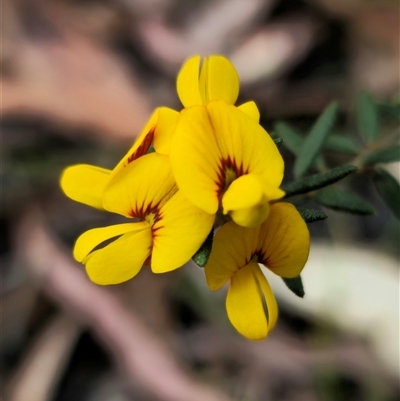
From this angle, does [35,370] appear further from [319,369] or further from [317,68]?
[317,68]

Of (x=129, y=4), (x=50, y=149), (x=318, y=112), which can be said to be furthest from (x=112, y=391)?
(x=129, y=4)

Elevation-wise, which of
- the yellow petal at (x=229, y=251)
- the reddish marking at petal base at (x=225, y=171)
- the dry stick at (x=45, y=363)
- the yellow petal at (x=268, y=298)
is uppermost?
the reddish marking at petal base at (x=225, y=171)

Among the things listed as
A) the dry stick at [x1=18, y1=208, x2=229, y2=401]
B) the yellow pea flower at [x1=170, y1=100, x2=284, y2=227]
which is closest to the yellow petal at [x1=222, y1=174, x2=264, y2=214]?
the yellow pea flower at [x1=170, y1=100, x2=284, y2=227]

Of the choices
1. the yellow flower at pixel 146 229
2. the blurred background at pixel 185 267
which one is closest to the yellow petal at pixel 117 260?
the yellow flower at pixel 146 229

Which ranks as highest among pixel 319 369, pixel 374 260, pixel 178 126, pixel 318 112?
pixel 178 126

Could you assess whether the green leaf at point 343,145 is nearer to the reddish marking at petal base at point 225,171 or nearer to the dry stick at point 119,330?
the reddish marking at petal base at point 225,171

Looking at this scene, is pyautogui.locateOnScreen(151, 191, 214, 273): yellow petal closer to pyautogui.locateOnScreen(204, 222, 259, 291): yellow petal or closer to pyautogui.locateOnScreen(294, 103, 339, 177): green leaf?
pyautogui.locateOnScreen(204, 222, 259, 291): yellow petal
